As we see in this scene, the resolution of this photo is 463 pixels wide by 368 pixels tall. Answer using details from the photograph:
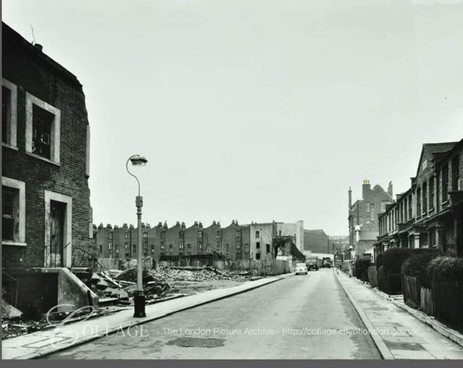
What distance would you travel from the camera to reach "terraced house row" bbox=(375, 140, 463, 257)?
2139 cm

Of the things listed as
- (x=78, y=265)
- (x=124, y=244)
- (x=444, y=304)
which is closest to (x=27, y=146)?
(x=78, y=265)

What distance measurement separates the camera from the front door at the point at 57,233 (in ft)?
54.9

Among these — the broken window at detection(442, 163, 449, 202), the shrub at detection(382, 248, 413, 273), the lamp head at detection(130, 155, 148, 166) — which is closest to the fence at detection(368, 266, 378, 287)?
the shrub at detection(382, 248, 413, 273)

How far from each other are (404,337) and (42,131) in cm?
1227

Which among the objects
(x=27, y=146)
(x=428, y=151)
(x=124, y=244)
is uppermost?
(x=428, y=151)

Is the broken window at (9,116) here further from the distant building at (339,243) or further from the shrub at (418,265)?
the distant building at (339,243)

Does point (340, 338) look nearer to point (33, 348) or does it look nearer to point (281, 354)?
point (281, 354)

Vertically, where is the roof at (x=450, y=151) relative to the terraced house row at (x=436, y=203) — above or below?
above

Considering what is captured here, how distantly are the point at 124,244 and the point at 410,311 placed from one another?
77.1 m

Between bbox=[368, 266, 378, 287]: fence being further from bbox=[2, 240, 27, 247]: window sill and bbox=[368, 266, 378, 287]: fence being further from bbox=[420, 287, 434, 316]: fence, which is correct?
bbox=[2, 240, 27, 247]: window sill

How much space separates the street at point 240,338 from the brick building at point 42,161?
4.33m

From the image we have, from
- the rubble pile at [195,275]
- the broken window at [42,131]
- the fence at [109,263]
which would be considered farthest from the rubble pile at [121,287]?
the fence at [109,263]

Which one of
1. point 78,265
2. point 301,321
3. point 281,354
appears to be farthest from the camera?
point 78,265

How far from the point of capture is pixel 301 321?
14.8 meters
